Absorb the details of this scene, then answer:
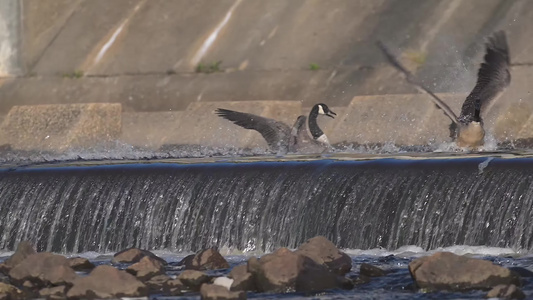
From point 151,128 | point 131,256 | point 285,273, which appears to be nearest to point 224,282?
point 285,273

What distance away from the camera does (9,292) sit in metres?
13.3

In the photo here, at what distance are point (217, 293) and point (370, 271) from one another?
6.62 feet

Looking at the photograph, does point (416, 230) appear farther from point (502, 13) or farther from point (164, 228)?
point (502, 13)

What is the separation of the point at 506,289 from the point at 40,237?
8287 mm

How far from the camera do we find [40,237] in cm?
1897

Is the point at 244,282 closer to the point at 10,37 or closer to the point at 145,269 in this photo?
the point at 145,269

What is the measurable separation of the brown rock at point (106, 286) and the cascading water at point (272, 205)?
4.16 meters

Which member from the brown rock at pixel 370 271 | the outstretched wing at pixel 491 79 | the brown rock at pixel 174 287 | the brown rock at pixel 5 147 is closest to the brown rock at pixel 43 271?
the brown rock at pixel 174 287

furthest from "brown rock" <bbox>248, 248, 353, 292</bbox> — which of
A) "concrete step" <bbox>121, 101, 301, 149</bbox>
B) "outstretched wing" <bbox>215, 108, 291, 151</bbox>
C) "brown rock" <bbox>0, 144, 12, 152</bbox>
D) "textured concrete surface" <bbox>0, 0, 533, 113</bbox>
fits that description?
"brown rock" <bbox>0, 144, 12, 152</bbox>

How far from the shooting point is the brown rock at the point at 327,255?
14.1 meters

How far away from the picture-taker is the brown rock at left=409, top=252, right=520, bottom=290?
12.9 meters

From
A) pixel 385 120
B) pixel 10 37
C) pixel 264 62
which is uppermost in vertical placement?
pixel 10 37

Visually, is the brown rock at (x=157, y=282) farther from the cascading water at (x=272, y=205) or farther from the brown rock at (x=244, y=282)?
the cascading water at (x=272, y=205)

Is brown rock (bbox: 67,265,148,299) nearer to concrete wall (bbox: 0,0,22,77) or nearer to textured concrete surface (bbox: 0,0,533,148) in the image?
textured concrete surface (bbox: 0,0,533,148)
